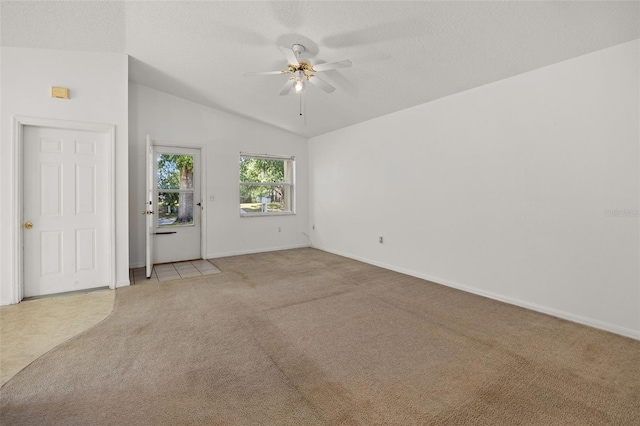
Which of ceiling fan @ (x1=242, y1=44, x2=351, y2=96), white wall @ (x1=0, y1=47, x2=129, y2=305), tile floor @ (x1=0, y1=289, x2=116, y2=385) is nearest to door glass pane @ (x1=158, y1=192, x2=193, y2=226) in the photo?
white wall @ (x1=0, y1=47, x2=129, y2=305)

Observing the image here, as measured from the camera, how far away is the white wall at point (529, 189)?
2625 millimetres

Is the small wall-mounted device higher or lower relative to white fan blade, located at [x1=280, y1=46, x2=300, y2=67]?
lower

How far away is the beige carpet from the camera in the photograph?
1.68 metres

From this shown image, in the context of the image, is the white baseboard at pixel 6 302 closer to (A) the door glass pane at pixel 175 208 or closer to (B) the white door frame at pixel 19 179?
(B) the white door frame at pixel 19 179

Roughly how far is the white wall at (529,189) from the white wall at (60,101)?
3778mm

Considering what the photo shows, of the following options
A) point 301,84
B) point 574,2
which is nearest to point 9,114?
point 301,84

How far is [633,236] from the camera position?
2.56 metres

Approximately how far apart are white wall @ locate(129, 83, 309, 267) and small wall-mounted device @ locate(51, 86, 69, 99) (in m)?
1.41

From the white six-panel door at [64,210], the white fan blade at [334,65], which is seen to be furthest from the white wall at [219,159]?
the white fan blade at [334,65]

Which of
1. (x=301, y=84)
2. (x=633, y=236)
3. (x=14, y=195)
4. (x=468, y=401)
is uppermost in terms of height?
(x=301, y=84)

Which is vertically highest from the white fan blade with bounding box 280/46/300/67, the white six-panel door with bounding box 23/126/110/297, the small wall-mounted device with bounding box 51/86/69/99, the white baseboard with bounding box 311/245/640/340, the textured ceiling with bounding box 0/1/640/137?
the textured ceiling with bounding box 0/1/640/137

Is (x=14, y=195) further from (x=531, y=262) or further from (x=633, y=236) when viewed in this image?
(x=633, y=236)

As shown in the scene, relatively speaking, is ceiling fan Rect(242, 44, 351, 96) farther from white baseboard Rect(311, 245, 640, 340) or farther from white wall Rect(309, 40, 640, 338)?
white baseboard Rect(311, 245, 640, 340)

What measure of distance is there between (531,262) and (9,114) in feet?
19.3
